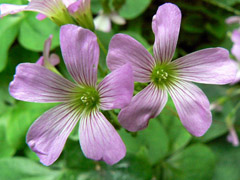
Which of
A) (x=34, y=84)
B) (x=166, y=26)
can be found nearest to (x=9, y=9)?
(x=34, y=84)

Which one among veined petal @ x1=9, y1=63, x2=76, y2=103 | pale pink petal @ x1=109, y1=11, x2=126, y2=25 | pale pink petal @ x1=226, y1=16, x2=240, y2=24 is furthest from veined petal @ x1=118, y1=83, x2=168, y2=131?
pale pink petal @ x1=226, y1=16, x2=240, y2=24

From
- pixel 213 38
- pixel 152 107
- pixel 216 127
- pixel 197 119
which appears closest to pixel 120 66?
pixel 152 107

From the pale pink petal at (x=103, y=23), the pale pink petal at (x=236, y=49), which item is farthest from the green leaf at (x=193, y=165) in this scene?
the pale pink petal at (x=103, y=23)

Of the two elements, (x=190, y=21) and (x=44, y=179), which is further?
(x=190, y=21)

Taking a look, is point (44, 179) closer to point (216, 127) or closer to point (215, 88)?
point (216, 127)

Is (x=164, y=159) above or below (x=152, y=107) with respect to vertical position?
below

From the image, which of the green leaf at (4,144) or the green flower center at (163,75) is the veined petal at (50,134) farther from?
the green leaf at (4,144)
